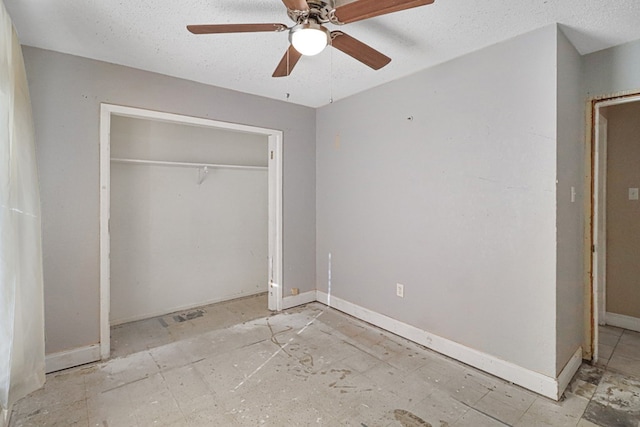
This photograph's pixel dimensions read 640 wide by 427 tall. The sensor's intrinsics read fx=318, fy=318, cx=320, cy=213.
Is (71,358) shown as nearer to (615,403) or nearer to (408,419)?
(408,419)

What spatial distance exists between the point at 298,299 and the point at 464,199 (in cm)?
220

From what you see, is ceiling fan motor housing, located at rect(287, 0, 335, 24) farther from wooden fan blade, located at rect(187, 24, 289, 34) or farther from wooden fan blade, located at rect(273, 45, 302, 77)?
wooden fan blade, located at rect(273, 45, 302, 77)

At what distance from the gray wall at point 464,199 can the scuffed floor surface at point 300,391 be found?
315 millimetres

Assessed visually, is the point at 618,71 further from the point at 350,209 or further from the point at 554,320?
the point at 350,209

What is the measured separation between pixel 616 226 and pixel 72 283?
486 centimetres

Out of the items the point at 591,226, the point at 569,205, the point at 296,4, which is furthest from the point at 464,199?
the point at 296,4

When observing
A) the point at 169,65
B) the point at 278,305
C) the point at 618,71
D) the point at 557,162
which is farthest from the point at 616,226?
the point at 169,65

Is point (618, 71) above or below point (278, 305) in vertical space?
above

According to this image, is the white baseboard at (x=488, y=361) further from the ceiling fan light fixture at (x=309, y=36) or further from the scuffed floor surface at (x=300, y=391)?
the ceiling fan light fixture at (x=309, y=36)

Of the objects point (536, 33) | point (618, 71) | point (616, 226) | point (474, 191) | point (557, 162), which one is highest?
point (536, 33)

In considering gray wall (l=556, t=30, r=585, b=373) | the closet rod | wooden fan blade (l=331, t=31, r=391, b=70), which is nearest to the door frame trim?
gray wall (l=556, t=30, r=585, b=373)

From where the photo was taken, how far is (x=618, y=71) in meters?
2.24

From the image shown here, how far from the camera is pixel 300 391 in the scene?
6.91 ft

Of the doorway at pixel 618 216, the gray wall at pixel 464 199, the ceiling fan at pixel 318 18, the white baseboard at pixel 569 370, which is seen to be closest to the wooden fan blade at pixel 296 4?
the ceiling fan at pixel 318 18
